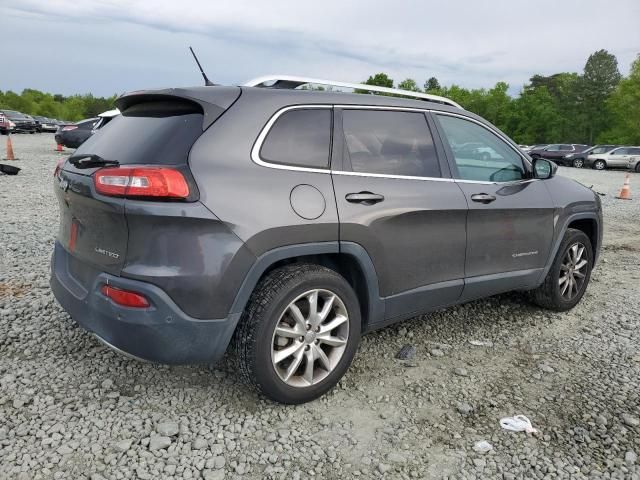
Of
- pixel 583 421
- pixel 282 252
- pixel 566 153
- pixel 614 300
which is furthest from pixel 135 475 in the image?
pixel 566 153

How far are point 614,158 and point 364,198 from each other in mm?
32652

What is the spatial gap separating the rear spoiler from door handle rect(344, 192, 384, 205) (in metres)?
0.83

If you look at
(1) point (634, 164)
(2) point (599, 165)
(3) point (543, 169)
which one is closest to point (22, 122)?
(2) point (599, 165)

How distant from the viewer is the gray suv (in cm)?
253

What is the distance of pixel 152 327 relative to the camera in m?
2.54

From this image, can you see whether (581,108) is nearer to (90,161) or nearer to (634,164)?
(634,164)

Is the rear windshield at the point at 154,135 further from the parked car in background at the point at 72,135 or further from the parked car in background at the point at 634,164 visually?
the parked car in background at the point at 634,164

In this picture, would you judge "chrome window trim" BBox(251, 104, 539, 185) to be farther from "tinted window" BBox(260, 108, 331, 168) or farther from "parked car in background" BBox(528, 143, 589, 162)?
"parked car in background" BBox(528, 143, 589, 162)

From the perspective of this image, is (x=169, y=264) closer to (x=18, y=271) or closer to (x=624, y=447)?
(x=624, y=447)

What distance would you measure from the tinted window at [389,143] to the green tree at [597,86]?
71.7m

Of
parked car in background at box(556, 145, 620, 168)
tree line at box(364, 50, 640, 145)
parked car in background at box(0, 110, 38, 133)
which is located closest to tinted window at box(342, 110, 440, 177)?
parked car in background at box(556, 145, 620, 168)

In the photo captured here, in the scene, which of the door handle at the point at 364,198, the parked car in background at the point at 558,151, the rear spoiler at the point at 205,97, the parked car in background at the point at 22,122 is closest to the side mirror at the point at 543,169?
the door handle at the point at 364,198

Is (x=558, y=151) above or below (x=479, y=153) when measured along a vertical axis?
below

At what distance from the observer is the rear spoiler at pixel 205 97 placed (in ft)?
8.89
